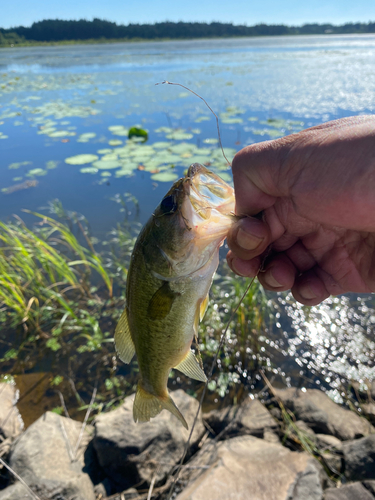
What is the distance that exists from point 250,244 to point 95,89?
18.3 meters

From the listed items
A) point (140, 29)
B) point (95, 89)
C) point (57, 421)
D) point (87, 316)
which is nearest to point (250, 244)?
point (57, 421)

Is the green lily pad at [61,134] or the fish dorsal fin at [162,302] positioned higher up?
the green lily pad at [61,134]

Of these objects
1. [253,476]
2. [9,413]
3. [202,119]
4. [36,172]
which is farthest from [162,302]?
[202,119]

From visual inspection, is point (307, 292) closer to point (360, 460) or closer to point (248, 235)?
point (248, 235)

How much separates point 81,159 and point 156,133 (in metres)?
2.90

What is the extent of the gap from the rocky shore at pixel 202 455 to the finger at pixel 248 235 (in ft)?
6.55

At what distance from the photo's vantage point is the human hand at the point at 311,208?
153 centimetres

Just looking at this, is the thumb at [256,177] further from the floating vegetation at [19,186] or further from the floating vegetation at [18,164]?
the floating vegetation at [18,164]

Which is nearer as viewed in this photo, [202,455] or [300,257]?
[300,257]

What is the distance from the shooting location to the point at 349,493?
2432 mm

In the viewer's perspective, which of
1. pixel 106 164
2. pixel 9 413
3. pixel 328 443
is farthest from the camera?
pixel 106 164

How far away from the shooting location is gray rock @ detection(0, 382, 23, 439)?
3.32 m

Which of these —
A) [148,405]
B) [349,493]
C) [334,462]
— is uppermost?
[148,405]

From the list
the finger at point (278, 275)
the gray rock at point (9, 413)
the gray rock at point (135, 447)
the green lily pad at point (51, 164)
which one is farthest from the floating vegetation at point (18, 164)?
the finger at point (278, 275)
